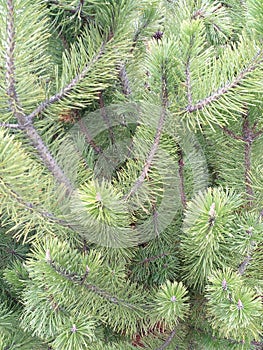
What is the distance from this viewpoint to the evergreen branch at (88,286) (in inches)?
24.1

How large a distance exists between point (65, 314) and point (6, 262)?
0.97 feet

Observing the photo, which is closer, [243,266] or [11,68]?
[11,68]

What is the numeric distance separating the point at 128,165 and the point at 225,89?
216 mm

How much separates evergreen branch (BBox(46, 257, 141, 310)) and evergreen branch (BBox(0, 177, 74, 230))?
67 mm

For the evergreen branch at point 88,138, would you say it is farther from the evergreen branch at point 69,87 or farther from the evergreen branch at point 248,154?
the evergreen branch at point 248,154

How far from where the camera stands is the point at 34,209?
585 millimetres

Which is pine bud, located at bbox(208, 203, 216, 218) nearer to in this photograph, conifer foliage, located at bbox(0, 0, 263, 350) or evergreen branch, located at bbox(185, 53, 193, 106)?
conifer foliage, located at bbox(0, 0, 263, 350)

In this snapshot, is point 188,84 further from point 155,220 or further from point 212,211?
point 155,220

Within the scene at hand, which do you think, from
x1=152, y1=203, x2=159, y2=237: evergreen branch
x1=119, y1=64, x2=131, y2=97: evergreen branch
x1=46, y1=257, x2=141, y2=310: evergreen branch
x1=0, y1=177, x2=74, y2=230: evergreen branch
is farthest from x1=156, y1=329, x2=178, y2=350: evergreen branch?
x1=119, y1=64, x2=131, y2=97: evergreen branch

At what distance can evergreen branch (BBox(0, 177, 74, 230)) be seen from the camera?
0.53 metres

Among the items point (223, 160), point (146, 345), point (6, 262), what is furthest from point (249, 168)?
point (6, 262)

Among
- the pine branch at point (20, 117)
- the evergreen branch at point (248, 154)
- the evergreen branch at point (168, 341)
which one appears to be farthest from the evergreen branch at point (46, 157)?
the evergreen branch at point (168, 341)

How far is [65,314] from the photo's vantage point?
72 cm

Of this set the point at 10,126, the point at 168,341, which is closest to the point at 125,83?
the point at 10,126
